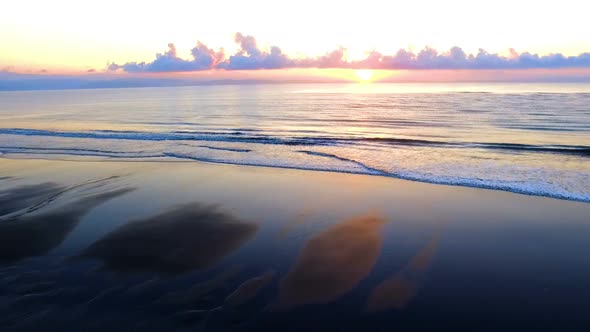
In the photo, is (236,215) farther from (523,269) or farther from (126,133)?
(126,133)

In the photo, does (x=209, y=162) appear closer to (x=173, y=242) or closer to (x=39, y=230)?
(x=39, y=230)

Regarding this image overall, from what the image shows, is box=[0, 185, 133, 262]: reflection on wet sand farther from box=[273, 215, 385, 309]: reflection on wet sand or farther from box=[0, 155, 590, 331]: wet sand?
box=[273, 215, 385, 309]: reflection on wet sand

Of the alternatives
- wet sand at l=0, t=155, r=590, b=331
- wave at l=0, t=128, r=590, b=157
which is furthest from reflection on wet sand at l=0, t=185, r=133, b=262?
wave at l=0, t=128, r=590, b=157

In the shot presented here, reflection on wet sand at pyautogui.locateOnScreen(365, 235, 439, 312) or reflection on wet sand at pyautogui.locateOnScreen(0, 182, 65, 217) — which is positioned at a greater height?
reflection on wet sand at pyautogui.locateOnScreen(0, 182, 65, 217)

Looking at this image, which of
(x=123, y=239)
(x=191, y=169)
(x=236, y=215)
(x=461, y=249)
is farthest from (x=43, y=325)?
(x=191, y=169)

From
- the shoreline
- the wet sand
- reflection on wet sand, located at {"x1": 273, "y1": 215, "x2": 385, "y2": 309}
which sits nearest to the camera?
the wet sand
